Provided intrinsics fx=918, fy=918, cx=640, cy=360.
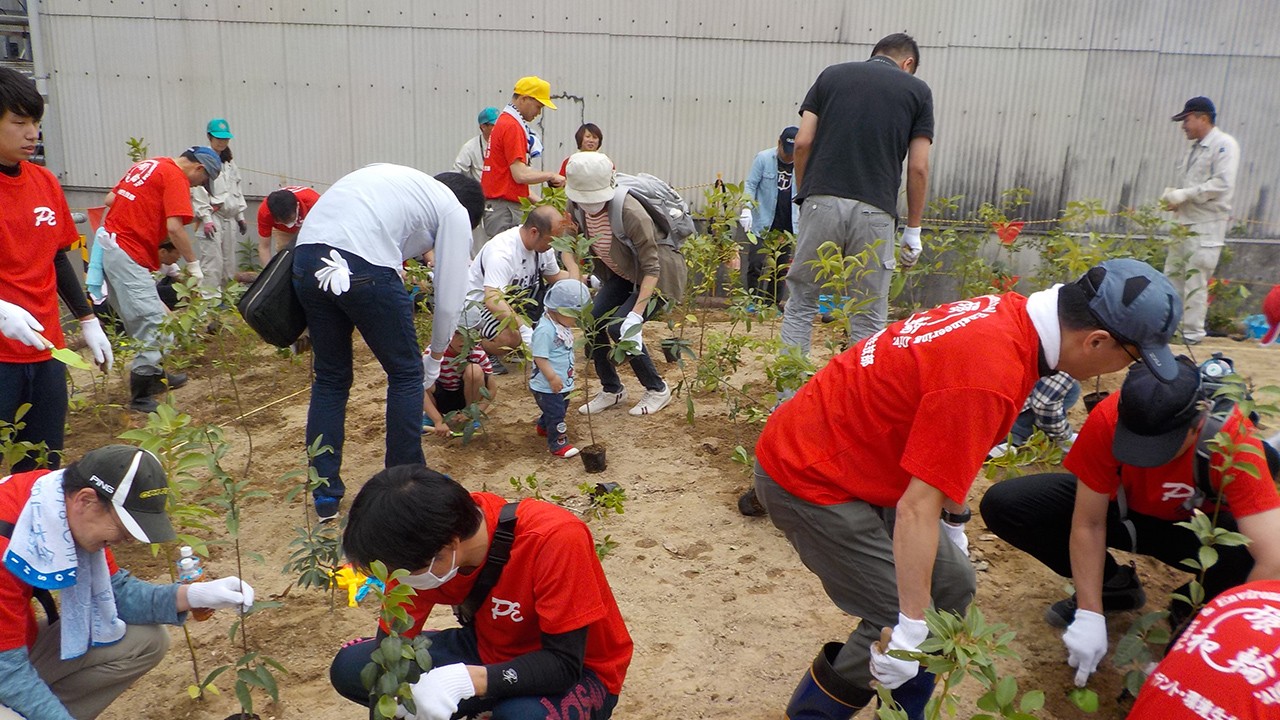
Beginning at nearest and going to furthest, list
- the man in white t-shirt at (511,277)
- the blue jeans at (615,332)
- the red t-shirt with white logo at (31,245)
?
1. the red t-shirt with white logo at (31,245)
2. the man in white t-shirt at (511,277)
3. the blue jeans at (615,332)

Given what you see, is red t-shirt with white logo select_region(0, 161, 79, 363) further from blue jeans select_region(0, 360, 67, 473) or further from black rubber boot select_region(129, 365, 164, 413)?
black rubber boot select_region(129, 365, 164, 413)

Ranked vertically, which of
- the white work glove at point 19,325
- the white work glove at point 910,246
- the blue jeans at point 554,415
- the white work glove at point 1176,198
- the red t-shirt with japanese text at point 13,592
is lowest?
the blue jeans at point 554,415

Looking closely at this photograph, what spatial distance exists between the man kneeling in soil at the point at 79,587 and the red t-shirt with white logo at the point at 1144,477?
2396 mm

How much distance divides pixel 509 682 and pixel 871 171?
9.25ft

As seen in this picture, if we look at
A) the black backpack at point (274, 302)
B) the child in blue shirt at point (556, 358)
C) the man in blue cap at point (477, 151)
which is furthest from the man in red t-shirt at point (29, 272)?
the man in blue cap at point (477, 151)

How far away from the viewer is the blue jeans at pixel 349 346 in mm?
3316

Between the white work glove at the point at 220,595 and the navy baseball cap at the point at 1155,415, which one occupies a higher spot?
the navy baseball cap at the point at 1155,415

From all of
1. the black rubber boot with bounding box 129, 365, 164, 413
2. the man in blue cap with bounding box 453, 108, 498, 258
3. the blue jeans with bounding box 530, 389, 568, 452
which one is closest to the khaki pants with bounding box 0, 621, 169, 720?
the blue jeans with bounding box 530, 389, 568, 452

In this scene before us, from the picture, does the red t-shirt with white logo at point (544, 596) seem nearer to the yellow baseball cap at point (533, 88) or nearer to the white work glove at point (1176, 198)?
the yellow baseball cap at point (533, 88)

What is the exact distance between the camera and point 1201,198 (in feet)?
20.0

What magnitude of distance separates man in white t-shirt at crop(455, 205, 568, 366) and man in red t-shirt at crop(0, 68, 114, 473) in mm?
1625

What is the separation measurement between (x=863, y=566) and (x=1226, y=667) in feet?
2.63

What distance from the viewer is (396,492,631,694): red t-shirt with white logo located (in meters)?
2.04

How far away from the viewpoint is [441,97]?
818 centimetres
